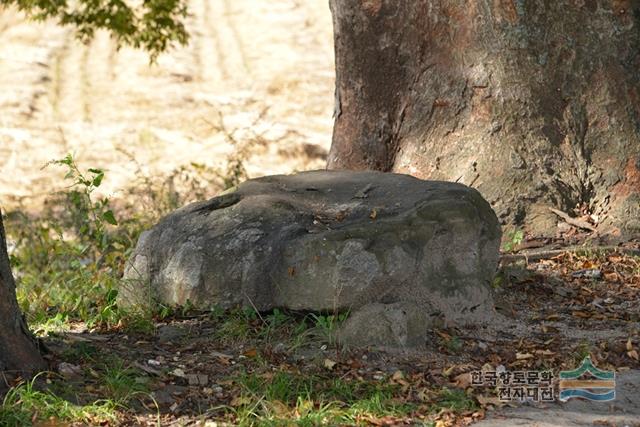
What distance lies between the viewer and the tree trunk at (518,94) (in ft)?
23.6

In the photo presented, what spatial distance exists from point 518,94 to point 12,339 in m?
4.16

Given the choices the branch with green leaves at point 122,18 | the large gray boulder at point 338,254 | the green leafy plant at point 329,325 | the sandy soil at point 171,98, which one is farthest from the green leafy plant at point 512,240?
the branch with green leaves at point 122,18

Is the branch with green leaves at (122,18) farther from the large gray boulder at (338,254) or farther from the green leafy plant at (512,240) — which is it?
the large gray boulder at (338,254)

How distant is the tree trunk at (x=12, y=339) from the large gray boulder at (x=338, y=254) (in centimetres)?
125

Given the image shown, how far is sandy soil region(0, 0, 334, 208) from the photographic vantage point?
579 inches

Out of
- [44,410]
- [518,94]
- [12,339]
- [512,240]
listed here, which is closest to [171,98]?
[518,94]

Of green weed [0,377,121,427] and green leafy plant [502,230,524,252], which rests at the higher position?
green leafy plant [502,230,524,252]

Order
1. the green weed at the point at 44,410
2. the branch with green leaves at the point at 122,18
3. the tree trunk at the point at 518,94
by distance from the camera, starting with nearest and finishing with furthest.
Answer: the green weed at the point at 44,410 → the tree trunk at the point at 518,94 → the branch with green leaves at the point at 122,18

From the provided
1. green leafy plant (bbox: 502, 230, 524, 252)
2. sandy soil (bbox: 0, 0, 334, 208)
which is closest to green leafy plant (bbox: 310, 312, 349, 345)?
green leafy plant (bbox: 502, 230, 524, 252)

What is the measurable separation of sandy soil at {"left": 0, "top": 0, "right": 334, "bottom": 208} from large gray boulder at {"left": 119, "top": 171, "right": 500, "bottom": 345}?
18.9 ft

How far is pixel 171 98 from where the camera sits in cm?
1805

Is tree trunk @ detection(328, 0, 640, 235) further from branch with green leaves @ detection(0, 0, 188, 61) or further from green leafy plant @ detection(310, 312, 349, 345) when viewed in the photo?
branch with green leaves @ detection(0, 0, 188, 61)

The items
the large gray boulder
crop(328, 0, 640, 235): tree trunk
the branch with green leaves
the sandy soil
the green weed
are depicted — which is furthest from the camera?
the sandy soil

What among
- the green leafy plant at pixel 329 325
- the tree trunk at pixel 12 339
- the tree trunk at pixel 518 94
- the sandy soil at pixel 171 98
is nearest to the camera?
the tree trunk at pixel 12 339
